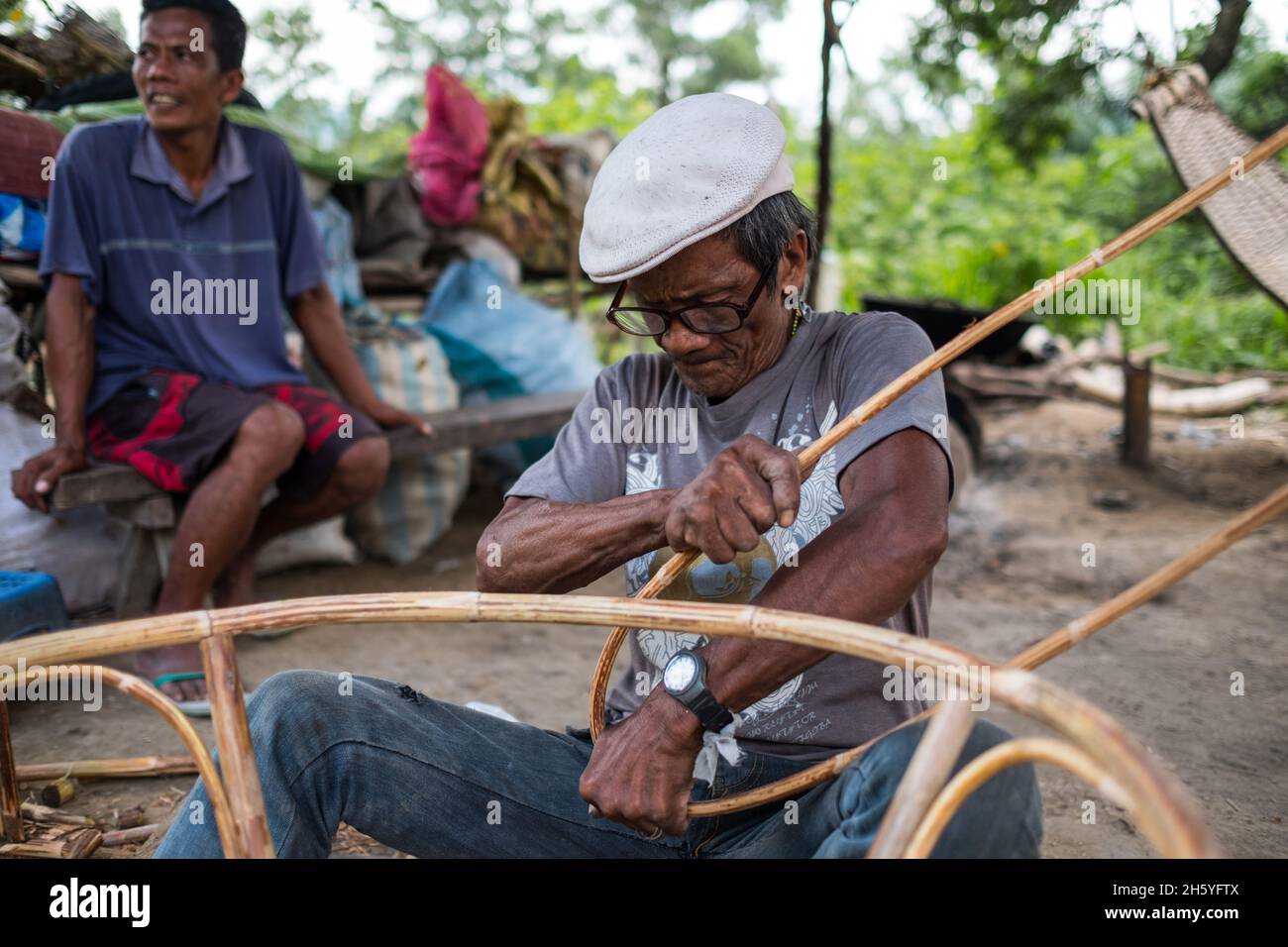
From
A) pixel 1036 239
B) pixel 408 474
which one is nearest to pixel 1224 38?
Result: pixel 408 474

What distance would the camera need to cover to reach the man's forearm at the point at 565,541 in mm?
1643

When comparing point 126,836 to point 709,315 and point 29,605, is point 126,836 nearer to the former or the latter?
point 29,605

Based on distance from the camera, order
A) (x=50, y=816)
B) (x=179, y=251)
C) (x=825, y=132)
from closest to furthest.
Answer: (x=50, y=816) → (x=179, y=251) → (x=825, y=132)

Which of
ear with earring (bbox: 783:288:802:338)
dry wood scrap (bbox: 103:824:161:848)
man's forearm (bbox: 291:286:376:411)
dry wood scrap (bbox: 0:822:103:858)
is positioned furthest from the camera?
man's forearm (bbox: 291:286:376:411)

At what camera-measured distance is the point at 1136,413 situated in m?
6.11

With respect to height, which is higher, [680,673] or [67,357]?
[67,357]

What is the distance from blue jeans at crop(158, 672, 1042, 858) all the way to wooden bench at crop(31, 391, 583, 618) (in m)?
1.98

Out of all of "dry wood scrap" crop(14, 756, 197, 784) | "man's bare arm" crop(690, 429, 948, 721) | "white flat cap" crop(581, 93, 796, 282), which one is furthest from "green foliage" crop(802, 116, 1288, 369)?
"dry wood scrap" crop(14, 756, 197, 784)

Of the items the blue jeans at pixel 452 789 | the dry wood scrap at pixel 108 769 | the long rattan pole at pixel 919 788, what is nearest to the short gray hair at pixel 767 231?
the blue jeans at pixel 452 789

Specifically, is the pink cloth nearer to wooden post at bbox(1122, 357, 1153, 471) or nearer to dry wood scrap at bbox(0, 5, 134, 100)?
dry wood scrap at bbox(0, 5, 134, 100)

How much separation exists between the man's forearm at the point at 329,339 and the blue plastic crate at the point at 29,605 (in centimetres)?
132

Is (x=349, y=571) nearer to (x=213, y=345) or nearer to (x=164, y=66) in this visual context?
(x=213, y=345)

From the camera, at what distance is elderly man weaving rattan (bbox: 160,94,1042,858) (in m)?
1.49

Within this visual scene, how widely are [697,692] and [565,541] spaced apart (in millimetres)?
373
